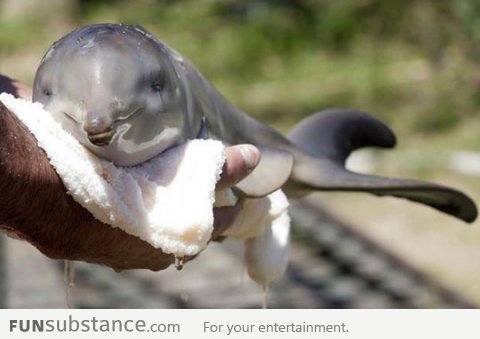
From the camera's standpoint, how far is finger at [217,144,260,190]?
1430mm

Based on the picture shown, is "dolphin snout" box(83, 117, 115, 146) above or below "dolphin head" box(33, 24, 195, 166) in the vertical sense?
below

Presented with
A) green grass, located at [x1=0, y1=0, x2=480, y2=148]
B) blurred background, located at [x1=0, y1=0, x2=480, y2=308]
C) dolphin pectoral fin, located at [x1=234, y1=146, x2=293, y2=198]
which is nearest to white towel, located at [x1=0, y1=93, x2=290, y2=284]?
dolphin pectoral fin, located at [x1=234, y1=146, x2=293, y2=198]

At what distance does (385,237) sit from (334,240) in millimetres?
261

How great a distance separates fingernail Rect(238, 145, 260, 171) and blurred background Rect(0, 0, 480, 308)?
2.20m

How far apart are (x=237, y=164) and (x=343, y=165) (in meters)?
0.36

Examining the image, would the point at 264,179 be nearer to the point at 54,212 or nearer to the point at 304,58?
the point at 54,212

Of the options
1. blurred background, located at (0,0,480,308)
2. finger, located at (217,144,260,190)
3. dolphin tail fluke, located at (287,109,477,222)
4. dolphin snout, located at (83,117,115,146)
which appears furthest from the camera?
blurred background, located at (0,0,480,308)

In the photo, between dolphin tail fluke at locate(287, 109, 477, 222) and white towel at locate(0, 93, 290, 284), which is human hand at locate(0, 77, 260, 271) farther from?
dolphin tail fluke at locate(287, 109, 477, 222)

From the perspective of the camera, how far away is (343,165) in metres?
1.75

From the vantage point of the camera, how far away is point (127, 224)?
133 centimetres

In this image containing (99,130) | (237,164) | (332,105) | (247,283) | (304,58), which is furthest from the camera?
(304,58)

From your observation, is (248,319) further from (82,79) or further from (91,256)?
(82,79)

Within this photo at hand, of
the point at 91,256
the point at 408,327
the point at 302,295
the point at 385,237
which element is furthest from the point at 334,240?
the point at 91,256

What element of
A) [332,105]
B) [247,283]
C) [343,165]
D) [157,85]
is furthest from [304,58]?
[157,85]
